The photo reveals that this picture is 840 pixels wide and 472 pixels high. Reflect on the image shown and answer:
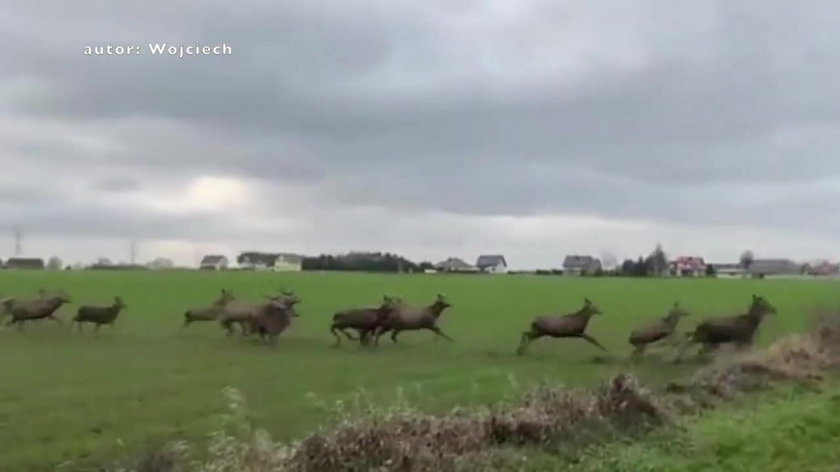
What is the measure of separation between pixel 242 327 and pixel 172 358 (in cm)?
808

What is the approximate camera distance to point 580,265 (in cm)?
16288

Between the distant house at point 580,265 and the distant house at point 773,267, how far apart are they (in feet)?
85.6

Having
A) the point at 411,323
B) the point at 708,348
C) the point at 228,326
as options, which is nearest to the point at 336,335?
the point at 411,323

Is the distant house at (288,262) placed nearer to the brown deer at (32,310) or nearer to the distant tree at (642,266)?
the distant tree at (642,266)

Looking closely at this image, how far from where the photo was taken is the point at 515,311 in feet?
170

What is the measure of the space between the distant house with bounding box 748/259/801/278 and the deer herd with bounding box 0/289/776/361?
142570mm

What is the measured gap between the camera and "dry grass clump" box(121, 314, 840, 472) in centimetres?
1271

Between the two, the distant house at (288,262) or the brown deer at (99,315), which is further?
the distant house at (288,262)

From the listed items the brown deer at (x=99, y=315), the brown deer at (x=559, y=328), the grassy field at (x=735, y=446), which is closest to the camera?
the grassy field at (x=735, y=446)

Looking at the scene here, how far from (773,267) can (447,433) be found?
17344 centimetres

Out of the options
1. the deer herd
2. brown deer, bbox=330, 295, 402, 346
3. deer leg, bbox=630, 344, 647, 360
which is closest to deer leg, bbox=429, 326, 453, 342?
the deer herd

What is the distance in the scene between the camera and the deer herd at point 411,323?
31.1 metres

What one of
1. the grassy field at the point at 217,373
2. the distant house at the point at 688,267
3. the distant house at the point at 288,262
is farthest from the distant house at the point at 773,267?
the grassy field at the point at 217,373

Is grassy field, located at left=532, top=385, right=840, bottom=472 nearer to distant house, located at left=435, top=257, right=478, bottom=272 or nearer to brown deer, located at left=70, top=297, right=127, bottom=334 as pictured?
brown deer, located at left=70, top=297, right=127, bottom=334
